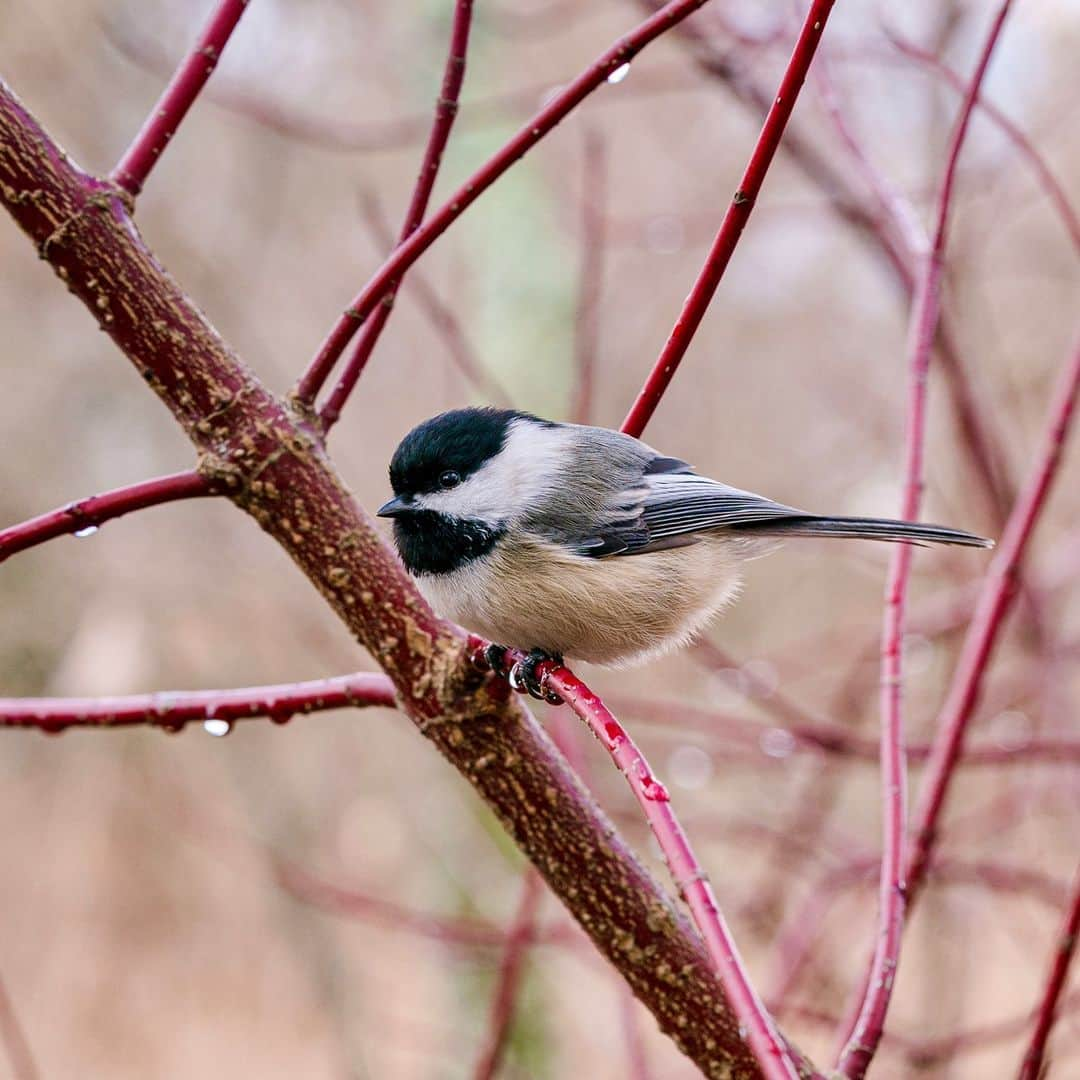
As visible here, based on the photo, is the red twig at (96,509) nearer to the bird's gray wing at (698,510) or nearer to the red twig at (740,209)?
the red twig at (740,209)

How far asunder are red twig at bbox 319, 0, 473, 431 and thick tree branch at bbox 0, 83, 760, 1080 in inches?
3.7

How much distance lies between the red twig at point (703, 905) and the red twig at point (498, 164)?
462mm

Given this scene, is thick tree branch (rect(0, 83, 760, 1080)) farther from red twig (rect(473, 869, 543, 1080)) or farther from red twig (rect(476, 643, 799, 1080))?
red twig (rect(476, 643, 799, 1080))

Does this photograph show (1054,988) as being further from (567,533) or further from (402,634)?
(567,533)

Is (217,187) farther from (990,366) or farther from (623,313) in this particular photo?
(990,366)

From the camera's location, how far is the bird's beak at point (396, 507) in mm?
1575

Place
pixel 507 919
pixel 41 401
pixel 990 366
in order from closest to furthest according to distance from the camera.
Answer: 1. pixel 507 919
2. pixel 990 366
3. pixel 41 401

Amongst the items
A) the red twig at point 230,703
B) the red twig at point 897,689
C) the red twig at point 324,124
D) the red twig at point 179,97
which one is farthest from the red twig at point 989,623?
the red twig at point 324,124

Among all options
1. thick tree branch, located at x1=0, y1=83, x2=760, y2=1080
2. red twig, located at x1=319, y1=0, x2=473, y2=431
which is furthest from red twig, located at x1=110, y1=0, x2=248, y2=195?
red twig, located at x1=319, y1=0, x2=473, y2=431

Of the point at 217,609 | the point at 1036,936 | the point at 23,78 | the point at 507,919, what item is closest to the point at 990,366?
the point at 1036,936

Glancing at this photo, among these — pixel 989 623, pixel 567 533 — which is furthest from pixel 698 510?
pixel 989 623

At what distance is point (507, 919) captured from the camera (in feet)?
11.9

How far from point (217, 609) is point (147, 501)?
374 centimetres

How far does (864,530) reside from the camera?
4.86ft
